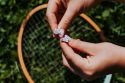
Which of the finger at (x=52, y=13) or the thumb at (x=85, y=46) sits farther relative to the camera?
the finger at (x=52, y=13)

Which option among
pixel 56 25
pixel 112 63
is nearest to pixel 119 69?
pixel 112 63

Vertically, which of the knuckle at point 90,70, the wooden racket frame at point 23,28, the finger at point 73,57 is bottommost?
the knuckle at point 90,70

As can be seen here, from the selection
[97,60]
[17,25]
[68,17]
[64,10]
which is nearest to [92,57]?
[97,60]

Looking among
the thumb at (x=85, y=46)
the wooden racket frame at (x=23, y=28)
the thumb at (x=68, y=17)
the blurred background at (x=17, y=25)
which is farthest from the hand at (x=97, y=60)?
the blurred background at (x=17, y=25)

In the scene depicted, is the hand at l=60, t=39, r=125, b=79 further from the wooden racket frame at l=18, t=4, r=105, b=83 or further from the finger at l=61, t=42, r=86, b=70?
the wooden racket frame at l=18, t=4, r=105, b=83

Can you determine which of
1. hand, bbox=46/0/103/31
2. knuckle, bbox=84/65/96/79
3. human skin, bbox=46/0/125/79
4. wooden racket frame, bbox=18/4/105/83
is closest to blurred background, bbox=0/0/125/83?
wooden racket frame, bbox=18/4/105/83

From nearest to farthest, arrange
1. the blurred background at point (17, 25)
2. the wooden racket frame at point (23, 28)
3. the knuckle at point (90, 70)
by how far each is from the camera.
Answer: the knuckle at point (90, 70) < the wooden racket frame at point (23, 28) < the blurred background at point (17, 25)

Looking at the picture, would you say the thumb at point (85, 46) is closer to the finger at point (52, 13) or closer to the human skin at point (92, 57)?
the human skin at point (92, 57)
